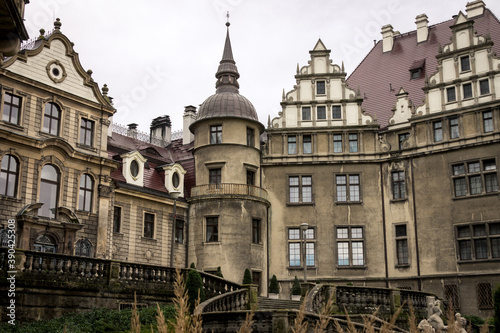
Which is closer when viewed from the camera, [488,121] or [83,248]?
[83,248]

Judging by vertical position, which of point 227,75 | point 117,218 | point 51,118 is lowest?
point 117,218

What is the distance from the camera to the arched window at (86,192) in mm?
29719

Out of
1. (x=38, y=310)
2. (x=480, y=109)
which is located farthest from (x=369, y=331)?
(x=480, y=109)

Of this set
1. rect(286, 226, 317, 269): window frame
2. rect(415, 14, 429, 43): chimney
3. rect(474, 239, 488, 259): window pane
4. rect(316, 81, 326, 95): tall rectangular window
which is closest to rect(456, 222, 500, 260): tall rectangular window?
rect(474, 239, 488, 259): window pane

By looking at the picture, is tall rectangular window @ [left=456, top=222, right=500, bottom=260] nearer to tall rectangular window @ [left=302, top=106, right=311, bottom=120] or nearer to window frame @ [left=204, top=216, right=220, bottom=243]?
tall rectangular window @ [left=302, top=106, right=311, bottom=120]

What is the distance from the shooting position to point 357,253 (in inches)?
1393

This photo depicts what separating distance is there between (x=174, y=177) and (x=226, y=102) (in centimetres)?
563

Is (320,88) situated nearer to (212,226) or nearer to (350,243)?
(350,243)

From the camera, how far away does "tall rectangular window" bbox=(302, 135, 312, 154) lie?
122ft

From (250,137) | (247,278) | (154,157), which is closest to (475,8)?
(250,137)

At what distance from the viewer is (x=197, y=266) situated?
34.7 meters

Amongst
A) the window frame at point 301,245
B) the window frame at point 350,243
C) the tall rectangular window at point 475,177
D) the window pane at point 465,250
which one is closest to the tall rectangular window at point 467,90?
the tall rectangular window at point 475,177

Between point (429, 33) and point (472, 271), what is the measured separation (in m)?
17.7

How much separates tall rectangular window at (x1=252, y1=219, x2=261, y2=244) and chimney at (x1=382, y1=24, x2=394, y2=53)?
16646 millimetres
